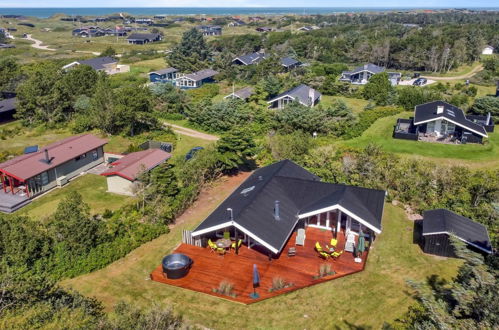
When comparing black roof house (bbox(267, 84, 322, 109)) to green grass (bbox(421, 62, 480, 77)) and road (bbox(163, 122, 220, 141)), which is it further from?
green grass (bbox(421, 62, 480, 77))

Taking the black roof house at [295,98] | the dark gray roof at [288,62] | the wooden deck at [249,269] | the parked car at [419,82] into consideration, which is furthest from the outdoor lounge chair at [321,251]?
the dark gray roof at [288,62]

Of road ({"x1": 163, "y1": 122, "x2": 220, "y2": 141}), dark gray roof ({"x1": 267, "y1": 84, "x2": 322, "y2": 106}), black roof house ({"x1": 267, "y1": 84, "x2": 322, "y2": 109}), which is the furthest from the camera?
black roof house ({"x1": 267, "y1": 84, "x2": 322, "y2": 109})

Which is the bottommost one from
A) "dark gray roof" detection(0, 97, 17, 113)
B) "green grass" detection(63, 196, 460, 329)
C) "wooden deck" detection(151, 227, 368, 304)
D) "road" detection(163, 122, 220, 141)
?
"road" detection(163, 122, 220, 141)

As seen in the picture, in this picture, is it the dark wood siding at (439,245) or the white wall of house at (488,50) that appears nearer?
the dark wood siding at (439,245)

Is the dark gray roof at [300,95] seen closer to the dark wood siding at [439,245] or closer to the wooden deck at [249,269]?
the dark wood siding at [439,245]

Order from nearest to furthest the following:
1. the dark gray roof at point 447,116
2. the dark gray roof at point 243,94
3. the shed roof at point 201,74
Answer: the dark gray roof at point 447,116
the dark gray roof at point 243,94
the shed roof at point 201,74

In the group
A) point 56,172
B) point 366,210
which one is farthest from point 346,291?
point 56,172

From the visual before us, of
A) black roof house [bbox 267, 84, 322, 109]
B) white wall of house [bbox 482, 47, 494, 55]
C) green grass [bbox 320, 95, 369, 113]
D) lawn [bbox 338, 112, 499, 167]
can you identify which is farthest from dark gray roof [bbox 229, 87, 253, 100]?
white wall of house [bbox 482, 47, 494, 55]

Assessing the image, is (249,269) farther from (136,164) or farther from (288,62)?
(288,62)
